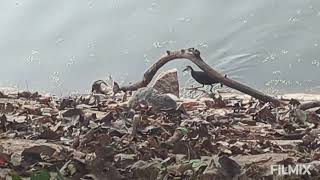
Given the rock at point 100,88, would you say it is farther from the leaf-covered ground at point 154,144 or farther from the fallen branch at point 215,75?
the leaf-covered ground at point 154,144

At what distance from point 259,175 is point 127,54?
12757 mm

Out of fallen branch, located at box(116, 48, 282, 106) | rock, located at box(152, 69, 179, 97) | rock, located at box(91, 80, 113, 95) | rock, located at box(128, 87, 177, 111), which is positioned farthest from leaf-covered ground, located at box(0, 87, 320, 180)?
rock, located at box(152, 69, 179, 97)

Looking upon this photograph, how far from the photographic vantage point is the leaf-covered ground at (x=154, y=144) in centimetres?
213

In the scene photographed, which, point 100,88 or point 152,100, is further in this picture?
point 100,88

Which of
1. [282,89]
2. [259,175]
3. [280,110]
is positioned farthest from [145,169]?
[282,89]

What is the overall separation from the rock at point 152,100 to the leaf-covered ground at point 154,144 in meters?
0.08

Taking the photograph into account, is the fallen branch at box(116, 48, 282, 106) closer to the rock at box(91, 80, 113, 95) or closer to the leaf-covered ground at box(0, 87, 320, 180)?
the leaf-covered ground at box(0, 87, 320, 180)

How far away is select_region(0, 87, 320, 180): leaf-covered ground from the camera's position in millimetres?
2133

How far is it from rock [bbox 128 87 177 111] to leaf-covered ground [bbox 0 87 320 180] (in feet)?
0.26

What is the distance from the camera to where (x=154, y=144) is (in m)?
2.56

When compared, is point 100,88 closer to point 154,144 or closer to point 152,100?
point 152,100

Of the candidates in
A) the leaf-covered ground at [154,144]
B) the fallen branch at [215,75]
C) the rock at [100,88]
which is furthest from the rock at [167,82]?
the leaf-covered ground at [154,144]

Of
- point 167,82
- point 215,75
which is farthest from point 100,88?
point 215,75

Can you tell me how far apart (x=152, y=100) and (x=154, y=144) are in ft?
4.44
